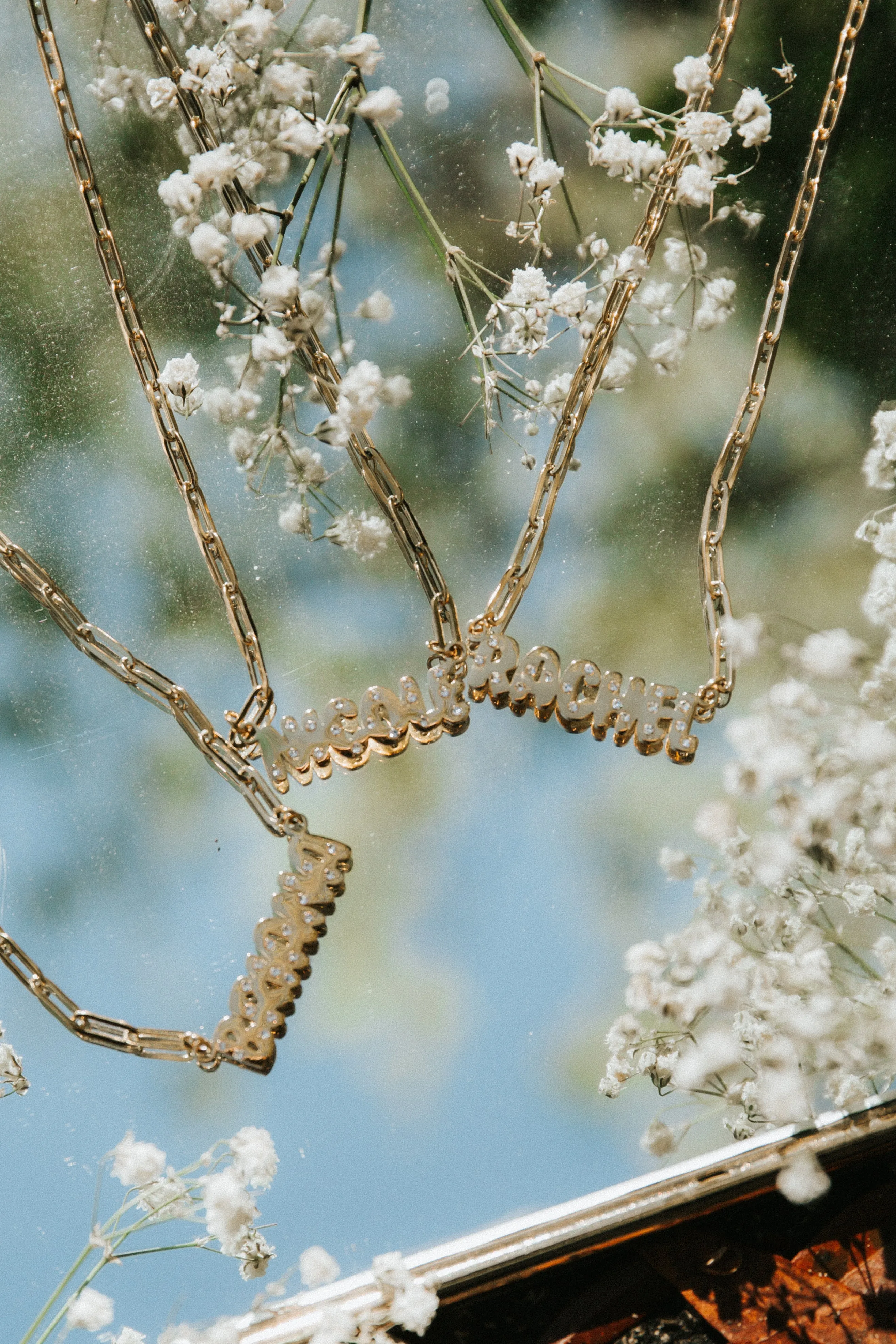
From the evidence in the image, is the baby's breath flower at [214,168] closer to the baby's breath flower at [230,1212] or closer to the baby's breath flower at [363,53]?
the baby's breath flower at [363,53]

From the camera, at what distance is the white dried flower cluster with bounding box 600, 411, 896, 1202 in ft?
2.21

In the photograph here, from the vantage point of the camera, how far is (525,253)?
0.85 m

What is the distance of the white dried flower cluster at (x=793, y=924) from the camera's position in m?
0.67

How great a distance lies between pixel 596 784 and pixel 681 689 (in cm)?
11

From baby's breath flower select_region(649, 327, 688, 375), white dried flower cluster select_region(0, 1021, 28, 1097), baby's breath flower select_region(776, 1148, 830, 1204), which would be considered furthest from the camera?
baby's breath flower select_region(649, 327, 688, 375)

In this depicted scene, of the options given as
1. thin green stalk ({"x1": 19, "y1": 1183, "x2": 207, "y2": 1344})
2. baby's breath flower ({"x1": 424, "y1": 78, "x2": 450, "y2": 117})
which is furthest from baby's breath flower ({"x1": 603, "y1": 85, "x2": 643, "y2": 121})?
thin green stalk ({"x1": 19, "y1": 1183, "x2": 207, "y2": 1344})

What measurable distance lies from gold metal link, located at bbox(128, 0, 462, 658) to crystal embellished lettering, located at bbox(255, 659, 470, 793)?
4 cm

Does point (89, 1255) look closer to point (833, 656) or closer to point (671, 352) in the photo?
point (833, 656)

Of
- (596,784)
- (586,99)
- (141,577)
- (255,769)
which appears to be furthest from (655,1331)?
(586,99)

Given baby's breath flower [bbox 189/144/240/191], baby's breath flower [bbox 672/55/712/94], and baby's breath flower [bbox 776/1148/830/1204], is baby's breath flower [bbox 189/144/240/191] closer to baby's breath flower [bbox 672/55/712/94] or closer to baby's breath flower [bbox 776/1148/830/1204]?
baby's breath flower [bbox 672/55/712/94]

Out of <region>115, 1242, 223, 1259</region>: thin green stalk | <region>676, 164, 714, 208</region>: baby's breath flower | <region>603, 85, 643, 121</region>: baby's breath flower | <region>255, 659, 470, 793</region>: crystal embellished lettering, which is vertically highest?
<region>603, 85, 643, 121</region>: baby's breath flower

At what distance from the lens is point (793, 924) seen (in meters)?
0.79

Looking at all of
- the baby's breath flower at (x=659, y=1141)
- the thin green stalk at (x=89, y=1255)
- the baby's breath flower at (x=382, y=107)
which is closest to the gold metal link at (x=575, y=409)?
the baby's breath flower at (x=382, y=107)

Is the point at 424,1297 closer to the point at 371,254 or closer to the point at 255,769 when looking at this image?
the point at 255,769
